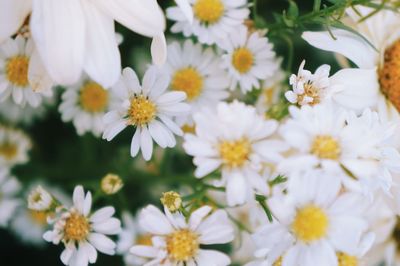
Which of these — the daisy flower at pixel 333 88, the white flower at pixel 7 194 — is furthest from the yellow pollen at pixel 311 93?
the white flower at pixel 7 194

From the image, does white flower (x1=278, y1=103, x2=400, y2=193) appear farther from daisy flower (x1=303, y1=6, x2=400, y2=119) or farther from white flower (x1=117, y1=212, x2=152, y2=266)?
white flower (x1=117, y1=212, x2=152, y2=266)

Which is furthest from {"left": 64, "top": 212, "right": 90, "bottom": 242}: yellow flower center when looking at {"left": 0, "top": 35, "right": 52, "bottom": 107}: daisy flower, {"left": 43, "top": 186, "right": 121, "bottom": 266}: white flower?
{"left": 0, "top": 35, "right": 52, "bottom": 107}: daisy flower

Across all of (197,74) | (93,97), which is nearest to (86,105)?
(93,97)

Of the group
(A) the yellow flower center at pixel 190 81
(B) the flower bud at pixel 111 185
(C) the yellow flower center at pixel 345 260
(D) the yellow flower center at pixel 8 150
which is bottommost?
(C) the yellow flower center at pixel 345 260

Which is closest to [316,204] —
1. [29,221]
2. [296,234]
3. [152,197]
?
[296,234]

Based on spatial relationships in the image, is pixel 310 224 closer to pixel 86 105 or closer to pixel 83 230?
pixel 83 230

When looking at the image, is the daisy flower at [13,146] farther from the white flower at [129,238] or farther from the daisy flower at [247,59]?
the daisy flower at [247,59]
